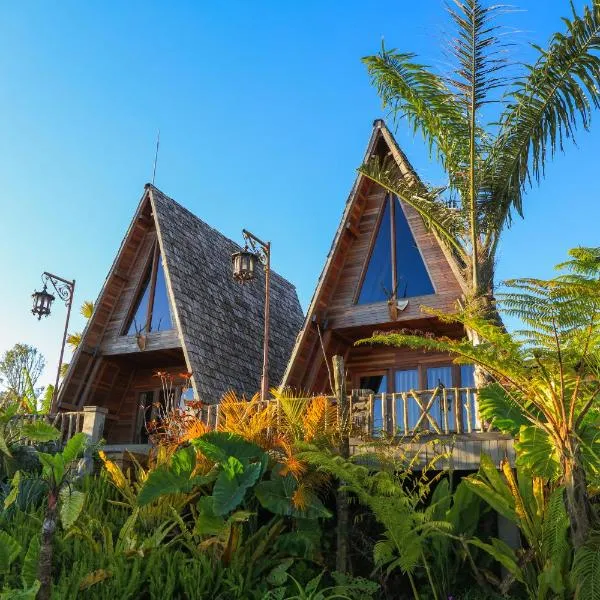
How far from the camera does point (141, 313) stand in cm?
1667

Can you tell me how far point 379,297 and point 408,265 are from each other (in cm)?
92

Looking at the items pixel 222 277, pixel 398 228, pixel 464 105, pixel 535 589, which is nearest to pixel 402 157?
pixel 398 228

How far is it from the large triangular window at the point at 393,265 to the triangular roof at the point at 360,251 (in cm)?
23

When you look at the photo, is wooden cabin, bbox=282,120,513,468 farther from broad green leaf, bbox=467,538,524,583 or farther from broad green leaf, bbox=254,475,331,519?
broad green leaf, bbox=467,538,524,583

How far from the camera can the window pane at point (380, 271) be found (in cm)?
1391

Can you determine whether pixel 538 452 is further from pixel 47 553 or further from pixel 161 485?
pixel 47 553

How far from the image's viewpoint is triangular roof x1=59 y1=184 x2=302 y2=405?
1452 cm

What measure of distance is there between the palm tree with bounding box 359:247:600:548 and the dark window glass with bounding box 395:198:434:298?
20.0ft

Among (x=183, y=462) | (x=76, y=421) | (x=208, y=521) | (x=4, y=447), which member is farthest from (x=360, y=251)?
(x=4, y=447)

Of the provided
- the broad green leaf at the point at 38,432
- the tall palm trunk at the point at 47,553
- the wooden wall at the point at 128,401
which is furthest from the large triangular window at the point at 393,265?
the tall palm trunk at the point at 47,553

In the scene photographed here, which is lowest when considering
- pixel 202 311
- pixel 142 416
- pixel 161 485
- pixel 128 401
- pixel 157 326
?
pixel 161 485

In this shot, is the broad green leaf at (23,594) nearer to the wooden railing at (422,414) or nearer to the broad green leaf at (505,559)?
the wooden railing at (422,414)

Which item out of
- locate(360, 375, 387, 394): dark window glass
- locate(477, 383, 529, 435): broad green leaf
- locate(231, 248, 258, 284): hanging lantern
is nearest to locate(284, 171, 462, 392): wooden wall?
locate(360, 375, 387, 394): dark window glass

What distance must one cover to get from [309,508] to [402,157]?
809 centimetres
